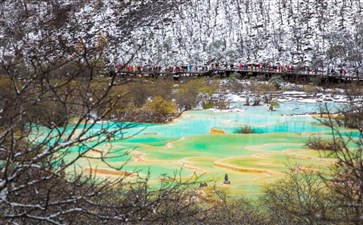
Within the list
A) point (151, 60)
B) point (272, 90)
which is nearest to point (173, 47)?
point (151, 60)

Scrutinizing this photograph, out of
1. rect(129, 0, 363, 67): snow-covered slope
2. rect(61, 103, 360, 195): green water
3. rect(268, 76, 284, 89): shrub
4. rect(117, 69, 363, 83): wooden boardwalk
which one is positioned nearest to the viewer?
rect(61, 103, 360, 195): green water

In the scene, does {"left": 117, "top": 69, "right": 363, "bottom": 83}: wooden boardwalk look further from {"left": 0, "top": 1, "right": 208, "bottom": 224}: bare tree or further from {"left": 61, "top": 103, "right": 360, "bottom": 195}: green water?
{"left": 0, "top": 1, "right": 208, "bottom": 224}: bare tree

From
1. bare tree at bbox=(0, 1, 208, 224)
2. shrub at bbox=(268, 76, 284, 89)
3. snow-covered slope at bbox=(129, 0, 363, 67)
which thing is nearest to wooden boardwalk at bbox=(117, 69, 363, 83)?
shrub at bbox=(268, 76, 284, 89)

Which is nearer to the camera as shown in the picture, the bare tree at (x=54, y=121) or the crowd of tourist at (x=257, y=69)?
the bare tree at (x=54, y=121)

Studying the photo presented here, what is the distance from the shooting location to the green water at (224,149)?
15719 millimetres

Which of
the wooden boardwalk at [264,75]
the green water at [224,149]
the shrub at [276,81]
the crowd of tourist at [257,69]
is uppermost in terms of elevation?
the crowd of tourist at [257,69]

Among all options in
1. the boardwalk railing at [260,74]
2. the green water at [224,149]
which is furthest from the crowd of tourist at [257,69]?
the green water at [224,149]

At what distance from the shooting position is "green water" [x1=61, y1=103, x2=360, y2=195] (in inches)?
619

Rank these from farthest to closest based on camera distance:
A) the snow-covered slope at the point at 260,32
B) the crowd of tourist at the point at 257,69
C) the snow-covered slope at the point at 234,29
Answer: the snow-covered slope at the point at 260,32 → the snow-covered slope at the point at 234,29 → the crowd of tourist at the point at 257,69

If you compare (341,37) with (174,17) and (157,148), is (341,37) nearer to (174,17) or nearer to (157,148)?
(174,17)

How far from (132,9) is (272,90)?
34558 millimetres

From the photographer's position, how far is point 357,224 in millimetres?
4324

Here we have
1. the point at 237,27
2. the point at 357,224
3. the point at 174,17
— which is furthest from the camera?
the point at 174,17

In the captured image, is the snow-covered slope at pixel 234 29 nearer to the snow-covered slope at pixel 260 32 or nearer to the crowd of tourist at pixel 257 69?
the snow-covered slope at pixel 260 32
